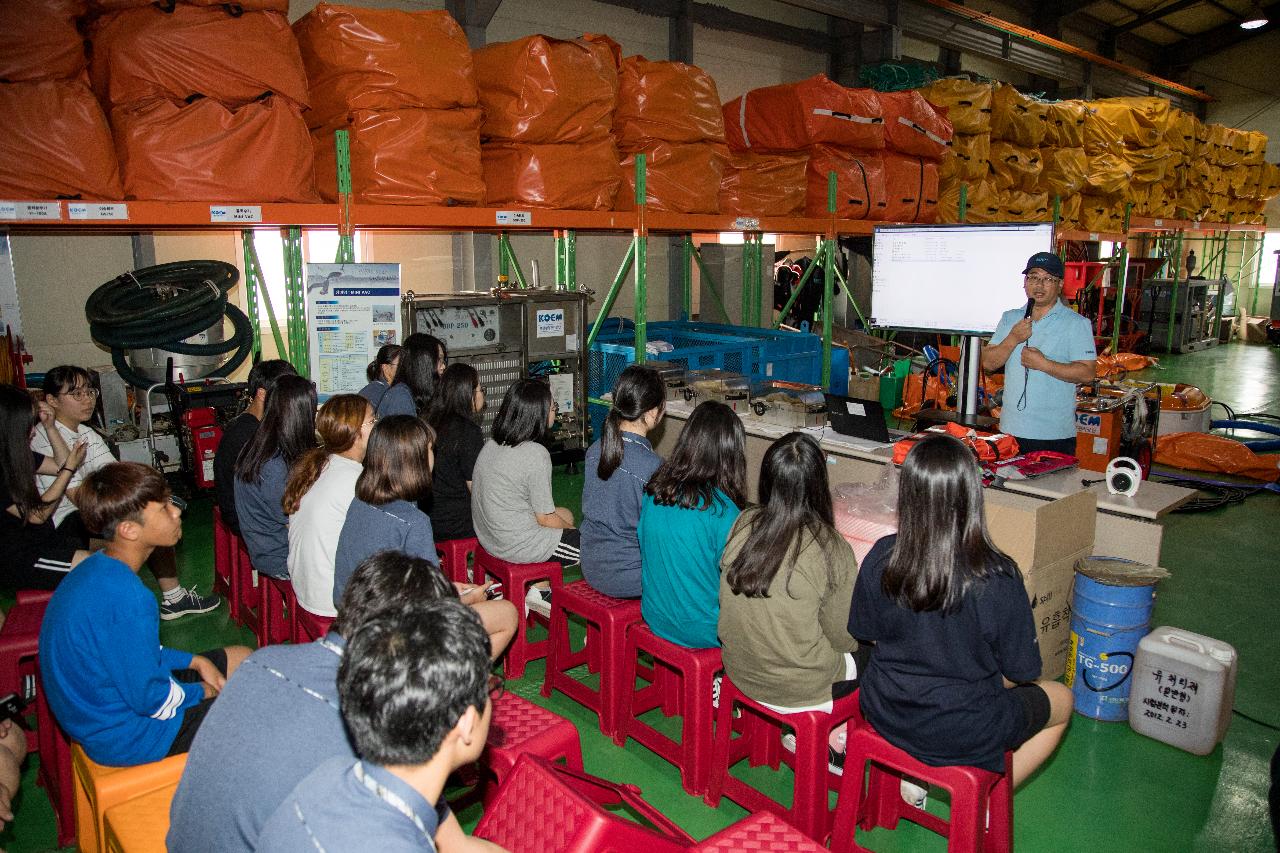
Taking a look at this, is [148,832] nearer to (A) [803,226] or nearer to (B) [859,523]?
(B) [859,523]

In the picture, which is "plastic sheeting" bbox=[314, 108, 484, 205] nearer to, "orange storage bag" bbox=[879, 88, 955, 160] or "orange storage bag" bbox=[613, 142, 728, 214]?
"orange storage bag" bbox=[613, 142, 728, 214]

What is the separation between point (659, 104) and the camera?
20.5ft

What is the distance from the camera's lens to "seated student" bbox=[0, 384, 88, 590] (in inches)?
136

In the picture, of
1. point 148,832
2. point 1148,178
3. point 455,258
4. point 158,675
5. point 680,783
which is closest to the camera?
point 148,832

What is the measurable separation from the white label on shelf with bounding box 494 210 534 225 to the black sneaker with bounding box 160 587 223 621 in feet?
9.40

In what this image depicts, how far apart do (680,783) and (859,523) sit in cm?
131

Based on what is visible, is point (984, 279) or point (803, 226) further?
point (803, 226)

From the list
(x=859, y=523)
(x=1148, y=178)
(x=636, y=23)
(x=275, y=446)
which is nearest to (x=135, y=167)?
(x=275, y=446)

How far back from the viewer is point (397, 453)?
9.37 ft

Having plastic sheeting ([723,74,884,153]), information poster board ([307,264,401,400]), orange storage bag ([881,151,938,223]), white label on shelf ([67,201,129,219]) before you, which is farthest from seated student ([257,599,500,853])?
orange storage bag ([881,151,938,223])

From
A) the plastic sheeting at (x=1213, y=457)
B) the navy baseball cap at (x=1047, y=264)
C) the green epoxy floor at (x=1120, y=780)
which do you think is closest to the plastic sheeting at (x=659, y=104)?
the navy baseball cap at (x=1047, y=264)

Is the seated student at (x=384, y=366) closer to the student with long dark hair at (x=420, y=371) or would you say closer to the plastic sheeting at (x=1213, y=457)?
the student with long dark hair at (x=420, y=371)

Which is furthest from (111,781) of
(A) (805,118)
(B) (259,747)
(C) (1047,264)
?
(A) (805,118)

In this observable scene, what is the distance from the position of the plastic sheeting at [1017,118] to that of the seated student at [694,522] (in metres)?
7.91
